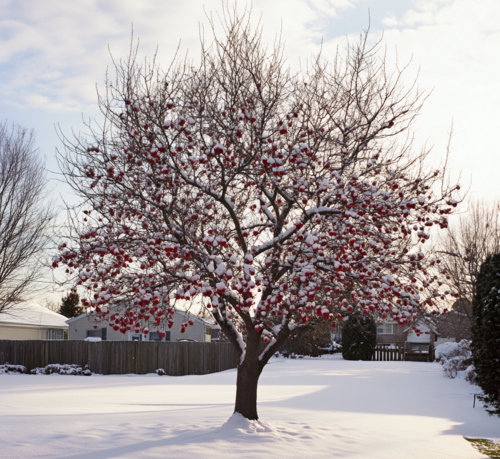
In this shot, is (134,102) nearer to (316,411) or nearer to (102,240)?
(102,240)

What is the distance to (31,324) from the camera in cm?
3600

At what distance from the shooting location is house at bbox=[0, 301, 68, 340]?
111ft

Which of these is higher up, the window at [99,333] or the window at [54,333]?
the window at [99,333]

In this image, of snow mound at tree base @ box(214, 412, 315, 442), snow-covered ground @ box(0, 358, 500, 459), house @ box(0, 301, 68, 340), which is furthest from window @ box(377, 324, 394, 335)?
snow mound at tree base @ box(214, 412, 315, 442)

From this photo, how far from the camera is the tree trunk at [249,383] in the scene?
29.2 ft

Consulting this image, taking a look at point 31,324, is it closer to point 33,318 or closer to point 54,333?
point 33,318

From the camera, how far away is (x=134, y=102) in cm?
788

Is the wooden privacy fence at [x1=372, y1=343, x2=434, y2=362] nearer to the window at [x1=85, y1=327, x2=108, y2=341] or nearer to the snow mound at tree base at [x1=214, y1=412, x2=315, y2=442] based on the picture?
the window at [x1=85, y1=327, x2=108, y2=341]

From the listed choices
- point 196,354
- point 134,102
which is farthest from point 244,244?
point 196,354

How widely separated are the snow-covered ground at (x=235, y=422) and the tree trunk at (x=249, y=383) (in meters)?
0.20

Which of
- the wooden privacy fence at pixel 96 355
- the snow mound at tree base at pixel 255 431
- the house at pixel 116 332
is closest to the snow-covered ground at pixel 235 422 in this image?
the snow mound at tree base at pixel 255 431

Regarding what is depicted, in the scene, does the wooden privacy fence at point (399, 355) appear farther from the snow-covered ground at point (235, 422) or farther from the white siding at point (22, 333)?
the white siding at point (22, 333)

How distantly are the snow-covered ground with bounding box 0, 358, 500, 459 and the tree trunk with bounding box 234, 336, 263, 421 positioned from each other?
0.67ft

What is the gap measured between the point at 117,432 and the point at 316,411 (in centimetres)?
516
